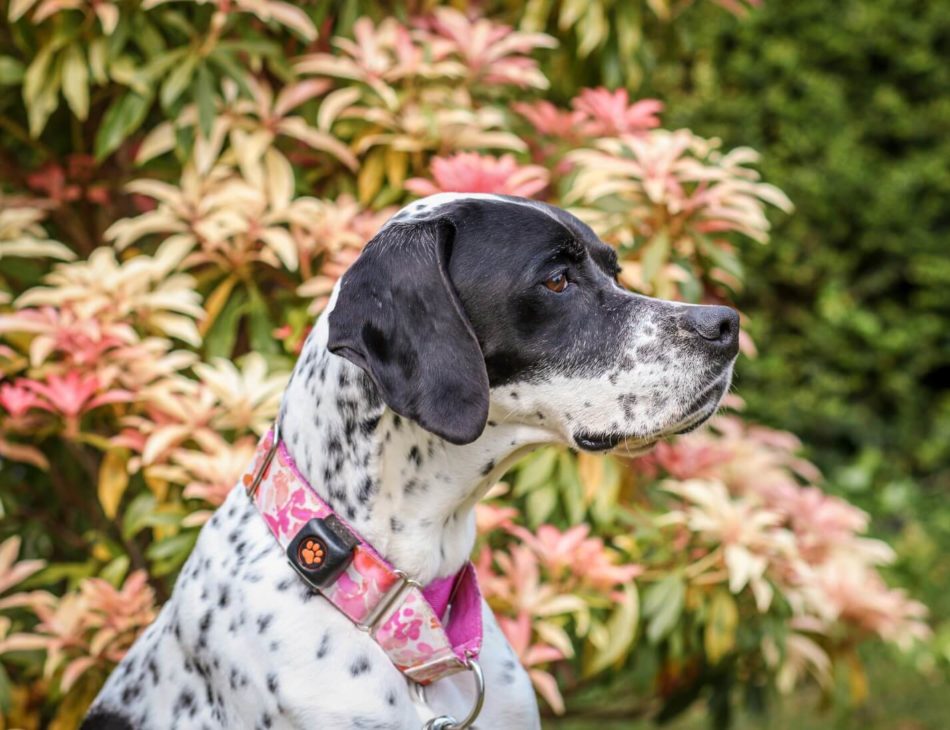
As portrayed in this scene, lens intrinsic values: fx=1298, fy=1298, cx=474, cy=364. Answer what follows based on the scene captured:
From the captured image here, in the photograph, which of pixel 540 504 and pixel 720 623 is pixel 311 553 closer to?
pixel 540 504

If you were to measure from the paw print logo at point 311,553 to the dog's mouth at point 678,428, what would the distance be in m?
0.51

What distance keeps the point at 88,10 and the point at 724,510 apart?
207 centimetres

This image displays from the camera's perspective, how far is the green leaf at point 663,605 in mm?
3256

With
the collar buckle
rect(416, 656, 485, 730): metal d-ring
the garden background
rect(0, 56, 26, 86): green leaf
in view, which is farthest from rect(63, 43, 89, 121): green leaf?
rect(416, 656, 485, 730): metal d-ring

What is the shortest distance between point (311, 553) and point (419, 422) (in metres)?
0.31

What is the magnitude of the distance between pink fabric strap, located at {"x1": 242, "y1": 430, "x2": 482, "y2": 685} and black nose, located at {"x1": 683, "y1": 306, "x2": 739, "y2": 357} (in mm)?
699

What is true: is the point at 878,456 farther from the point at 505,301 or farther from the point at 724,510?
the point at 505,301

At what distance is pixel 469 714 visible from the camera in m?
2.35

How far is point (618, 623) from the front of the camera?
325 centimetres

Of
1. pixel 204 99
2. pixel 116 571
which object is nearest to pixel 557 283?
pixel 204 99

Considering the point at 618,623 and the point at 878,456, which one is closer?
the point at 618,623

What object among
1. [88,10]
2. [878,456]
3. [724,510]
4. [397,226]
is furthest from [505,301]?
[878,456]

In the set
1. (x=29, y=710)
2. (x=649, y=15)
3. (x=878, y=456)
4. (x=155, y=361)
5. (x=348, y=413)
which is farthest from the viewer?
(x=878, y=456)

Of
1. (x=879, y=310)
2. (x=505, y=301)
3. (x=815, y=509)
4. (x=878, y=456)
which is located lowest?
(x=878, y=456)
